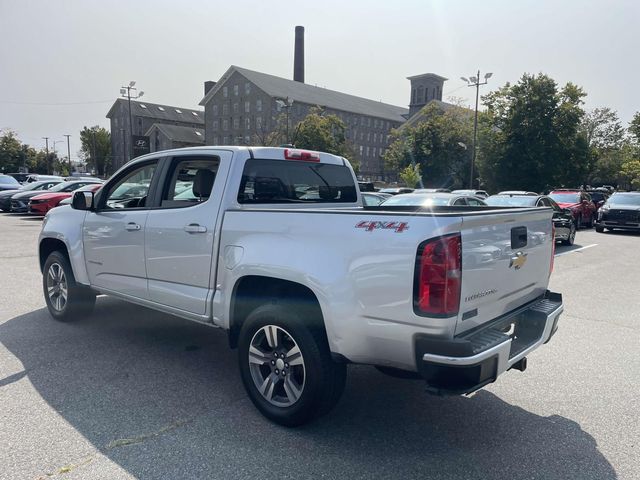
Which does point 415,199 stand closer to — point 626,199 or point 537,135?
point 626,199

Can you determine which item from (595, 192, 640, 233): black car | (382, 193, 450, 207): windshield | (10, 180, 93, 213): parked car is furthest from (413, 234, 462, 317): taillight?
(10, 180, 93, 213): parked car

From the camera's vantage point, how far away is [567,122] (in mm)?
37219

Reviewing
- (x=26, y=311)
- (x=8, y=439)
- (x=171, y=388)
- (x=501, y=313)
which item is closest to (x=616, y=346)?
(x=501, y=313)

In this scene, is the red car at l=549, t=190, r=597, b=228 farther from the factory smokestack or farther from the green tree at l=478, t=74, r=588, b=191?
the factory smokestack

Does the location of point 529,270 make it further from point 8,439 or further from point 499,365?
point 8,439

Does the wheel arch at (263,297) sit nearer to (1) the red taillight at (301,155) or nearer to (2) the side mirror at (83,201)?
(1) the red taillight at (301,155)

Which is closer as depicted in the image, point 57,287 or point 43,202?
point 57,287

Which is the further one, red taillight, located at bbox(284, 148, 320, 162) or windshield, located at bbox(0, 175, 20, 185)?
windshield, located at bbox(0, 175, 20, 185)

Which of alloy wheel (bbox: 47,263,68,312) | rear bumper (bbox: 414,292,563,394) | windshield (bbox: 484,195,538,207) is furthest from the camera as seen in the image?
windshield (bbox: 484,195,538,207)

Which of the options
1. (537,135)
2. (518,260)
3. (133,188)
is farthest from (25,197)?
(537,135)

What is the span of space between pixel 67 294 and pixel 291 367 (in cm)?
355

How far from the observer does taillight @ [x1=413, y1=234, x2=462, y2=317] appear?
8.52ft

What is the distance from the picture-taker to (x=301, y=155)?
441cm

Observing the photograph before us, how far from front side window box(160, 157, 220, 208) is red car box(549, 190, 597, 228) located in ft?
58.7
